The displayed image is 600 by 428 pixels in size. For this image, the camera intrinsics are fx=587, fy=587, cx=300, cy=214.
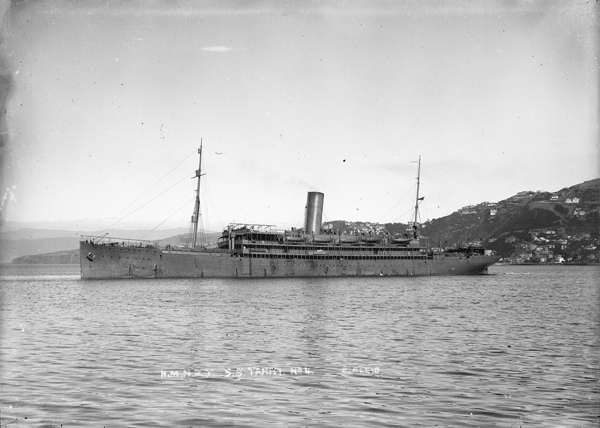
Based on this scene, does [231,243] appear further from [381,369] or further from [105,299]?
[381,369]

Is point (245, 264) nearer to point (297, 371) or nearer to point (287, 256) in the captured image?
point (287, 256)

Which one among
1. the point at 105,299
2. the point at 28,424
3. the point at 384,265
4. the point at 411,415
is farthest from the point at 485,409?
the point at 384,265

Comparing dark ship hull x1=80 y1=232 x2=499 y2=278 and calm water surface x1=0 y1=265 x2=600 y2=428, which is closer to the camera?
calm water surface x1=0 y1=265 x2=600 y2=428

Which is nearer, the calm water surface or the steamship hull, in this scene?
the calm water surface

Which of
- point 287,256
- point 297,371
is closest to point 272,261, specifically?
point 287,256

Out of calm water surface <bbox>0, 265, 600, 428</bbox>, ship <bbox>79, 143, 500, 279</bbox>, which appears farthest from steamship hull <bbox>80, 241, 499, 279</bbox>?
calm water surface <bbox>0, 265, 600, 428</bbox>

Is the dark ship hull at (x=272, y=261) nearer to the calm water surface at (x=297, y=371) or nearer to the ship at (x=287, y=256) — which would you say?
the ship at (x=287, y=256)

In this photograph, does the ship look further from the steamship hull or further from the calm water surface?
the calm water surface
